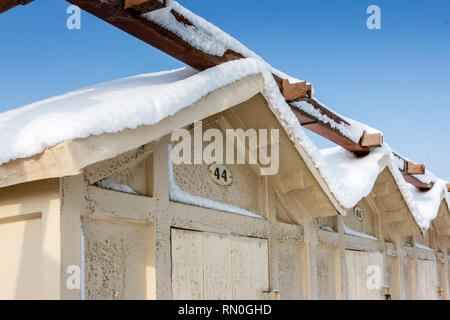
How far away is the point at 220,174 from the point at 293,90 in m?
1.15

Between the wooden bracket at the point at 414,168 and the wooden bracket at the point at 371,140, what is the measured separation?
2430 mm

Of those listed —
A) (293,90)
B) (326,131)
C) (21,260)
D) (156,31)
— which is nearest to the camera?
(21,260)

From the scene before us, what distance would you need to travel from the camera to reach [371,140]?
Result: 8.37 metres

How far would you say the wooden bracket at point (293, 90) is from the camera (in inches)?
239

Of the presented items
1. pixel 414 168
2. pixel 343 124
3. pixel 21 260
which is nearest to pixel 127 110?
pixel 21 260

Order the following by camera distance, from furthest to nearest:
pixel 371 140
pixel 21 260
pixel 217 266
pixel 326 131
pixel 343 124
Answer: pixel 371 140 < pixel 343 124 < pixel 326 131 < pixel 217 266 < pixel 21 260

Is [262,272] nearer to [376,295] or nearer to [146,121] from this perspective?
[146,121]

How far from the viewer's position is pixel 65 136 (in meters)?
3.52

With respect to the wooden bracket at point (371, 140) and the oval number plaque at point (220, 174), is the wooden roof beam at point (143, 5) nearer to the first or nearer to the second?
the oval number plaque at point (220, 174)

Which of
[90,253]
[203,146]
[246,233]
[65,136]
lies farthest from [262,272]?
[65,136]

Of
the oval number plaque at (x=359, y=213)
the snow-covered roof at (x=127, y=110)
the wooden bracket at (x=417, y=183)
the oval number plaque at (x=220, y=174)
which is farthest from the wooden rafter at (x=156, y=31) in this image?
the wooden bracket at (x=417, y=183)

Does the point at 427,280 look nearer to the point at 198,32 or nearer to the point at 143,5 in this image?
the point at 198,32

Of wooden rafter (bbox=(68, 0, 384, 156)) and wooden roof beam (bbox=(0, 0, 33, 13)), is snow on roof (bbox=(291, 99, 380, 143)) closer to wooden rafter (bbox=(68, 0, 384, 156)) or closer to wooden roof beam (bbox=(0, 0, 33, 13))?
wooden rafter (bbox=(68, 0, 384, 156))
